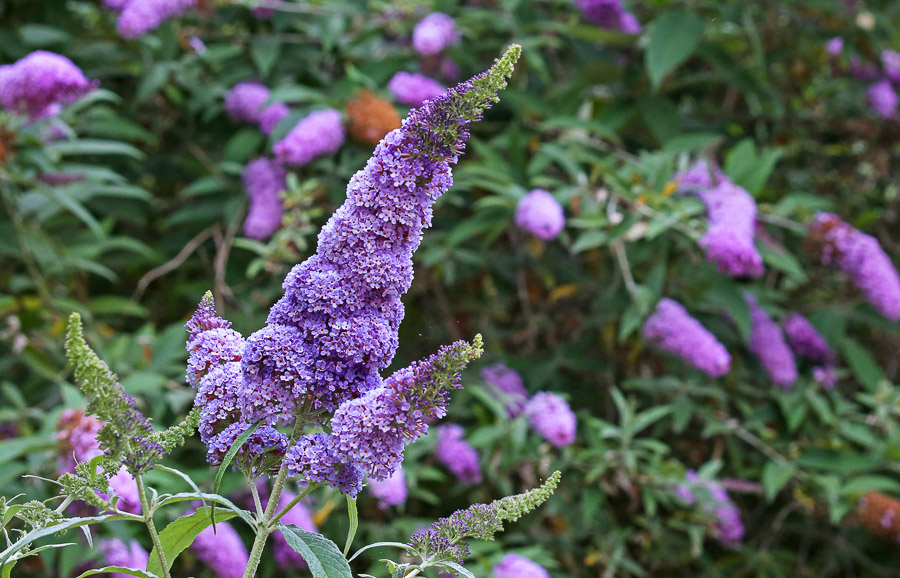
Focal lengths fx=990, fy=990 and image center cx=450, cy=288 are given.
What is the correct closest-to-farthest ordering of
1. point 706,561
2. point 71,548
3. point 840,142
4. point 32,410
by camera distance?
point 71,548 < point 32,410 < point 706,561 < point 840,142

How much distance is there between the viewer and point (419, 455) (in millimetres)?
2676

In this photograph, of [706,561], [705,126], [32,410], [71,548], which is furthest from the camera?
[705,126]

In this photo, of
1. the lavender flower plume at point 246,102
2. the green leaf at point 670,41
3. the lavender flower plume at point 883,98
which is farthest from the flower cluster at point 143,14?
the lavender flower plume at point 883,98

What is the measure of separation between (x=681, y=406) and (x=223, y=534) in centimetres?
136

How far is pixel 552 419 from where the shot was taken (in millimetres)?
2488

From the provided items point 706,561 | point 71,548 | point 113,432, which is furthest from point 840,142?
point 113,432

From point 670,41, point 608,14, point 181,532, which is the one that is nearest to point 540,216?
point 670,41

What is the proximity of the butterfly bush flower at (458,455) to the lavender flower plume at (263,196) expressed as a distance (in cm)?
74

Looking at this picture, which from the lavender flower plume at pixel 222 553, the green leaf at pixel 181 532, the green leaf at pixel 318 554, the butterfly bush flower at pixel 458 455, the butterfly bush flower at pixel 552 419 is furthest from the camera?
the butterfly bush flower at pixel 458 455

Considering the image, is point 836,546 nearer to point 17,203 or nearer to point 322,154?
point 322,154

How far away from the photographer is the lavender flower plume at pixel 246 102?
2945 millimetres

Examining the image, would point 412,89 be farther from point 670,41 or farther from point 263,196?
point 670,41

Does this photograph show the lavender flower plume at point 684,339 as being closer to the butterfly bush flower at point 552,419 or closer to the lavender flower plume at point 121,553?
the butterfly bush flower at point 552,419

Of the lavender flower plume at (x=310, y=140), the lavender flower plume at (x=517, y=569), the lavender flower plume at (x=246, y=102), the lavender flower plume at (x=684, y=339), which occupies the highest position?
the lavender flower plume at (x=310, y=140)
